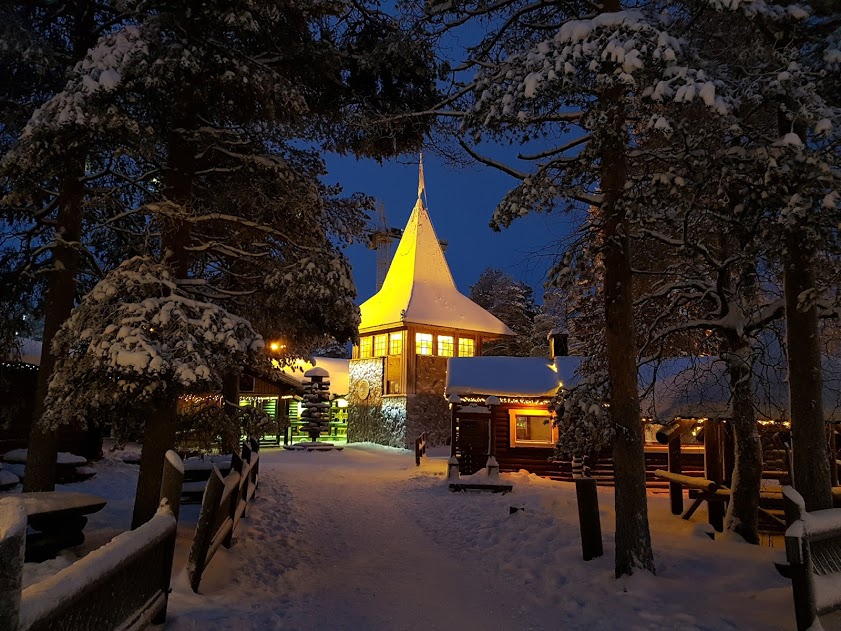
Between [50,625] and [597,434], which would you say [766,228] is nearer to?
[597,434]

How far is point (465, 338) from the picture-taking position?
29828 mm

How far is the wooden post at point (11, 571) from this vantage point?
2215 millimetres

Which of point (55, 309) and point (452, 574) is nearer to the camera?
point (452, 574)

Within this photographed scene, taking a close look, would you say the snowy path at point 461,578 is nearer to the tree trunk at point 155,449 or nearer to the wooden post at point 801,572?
the tree trunk at point 155,449

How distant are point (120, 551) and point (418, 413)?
2417cm

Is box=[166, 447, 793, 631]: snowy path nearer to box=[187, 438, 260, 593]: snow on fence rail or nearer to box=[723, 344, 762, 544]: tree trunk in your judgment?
box=[187, 438, 260, 593]: snow on fence rail

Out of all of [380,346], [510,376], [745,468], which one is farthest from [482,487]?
[380,346]

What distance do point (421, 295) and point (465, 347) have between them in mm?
3482

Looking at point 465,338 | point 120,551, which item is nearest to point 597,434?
point 120,551

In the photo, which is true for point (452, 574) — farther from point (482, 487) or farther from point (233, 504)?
point (482, 487)

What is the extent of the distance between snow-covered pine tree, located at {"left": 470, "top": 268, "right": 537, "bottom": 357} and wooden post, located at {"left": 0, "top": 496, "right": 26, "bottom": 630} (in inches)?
1483

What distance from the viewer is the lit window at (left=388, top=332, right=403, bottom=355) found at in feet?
93.4

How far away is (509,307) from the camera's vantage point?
44.3 meters

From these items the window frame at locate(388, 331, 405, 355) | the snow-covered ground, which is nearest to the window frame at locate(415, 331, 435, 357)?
the window frame at locate(388, 331, 405, 355)
